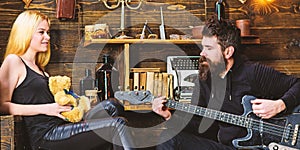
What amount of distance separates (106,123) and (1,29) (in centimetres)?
121

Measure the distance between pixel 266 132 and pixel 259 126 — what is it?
0.06 m

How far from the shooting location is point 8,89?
2637mm

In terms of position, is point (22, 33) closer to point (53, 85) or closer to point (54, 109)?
point (53, 85)

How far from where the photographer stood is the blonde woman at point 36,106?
2.60 m

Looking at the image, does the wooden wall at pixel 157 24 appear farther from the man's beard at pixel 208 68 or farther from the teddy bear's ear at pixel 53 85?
the teddy bear's ear at pixel 53 85

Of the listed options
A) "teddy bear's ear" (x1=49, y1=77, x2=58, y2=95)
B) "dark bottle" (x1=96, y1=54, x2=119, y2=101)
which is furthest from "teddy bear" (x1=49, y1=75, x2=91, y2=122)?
"dark bottle" (x1=96, y1=54, x2=119, y2=101)

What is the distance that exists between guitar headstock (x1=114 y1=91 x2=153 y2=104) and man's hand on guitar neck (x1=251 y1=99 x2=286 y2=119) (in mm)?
674

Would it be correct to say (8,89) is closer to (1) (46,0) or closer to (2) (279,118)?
(1) (46,0)

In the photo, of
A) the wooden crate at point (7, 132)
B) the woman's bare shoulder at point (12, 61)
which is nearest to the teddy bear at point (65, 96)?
the woman's bare shoulder at point (12, 61)

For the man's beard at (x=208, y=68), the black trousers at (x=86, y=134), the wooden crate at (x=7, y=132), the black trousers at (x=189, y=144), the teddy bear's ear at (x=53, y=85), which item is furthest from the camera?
the man's beard at (x=208, y=68)

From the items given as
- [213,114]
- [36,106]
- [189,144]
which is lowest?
[189,144]

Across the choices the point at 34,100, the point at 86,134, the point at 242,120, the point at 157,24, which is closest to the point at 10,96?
the point at 34,100

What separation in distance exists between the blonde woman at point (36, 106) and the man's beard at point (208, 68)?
2.52 feet

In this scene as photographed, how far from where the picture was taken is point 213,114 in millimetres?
2891
